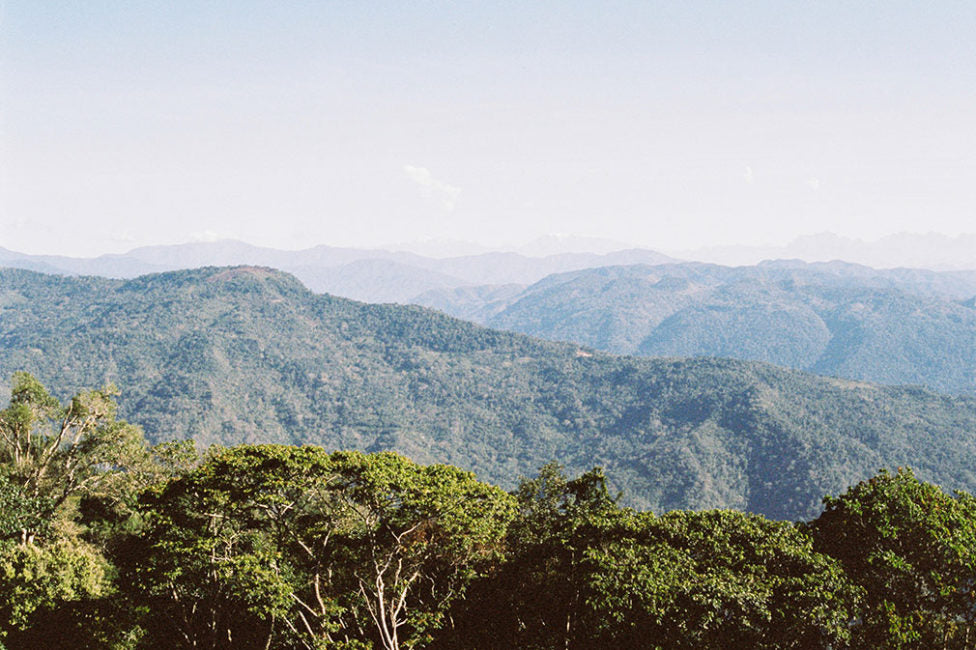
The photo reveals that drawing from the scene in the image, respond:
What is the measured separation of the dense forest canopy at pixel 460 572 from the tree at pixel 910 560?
8cm

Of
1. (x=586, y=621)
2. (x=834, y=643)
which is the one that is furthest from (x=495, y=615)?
(x=834, y=643)

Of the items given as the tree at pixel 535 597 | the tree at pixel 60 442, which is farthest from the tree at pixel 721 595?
the tree at pixel 60 442

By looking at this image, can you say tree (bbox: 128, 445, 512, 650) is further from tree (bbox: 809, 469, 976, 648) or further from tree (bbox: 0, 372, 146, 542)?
tree (bbox: 0, 372, 146, 542)

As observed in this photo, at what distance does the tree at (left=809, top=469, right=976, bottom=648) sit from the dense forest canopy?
0.08 metres

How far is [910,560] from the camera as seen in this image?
904 inches

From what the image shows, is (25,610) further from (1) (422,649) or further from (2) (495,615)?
(2) (495,615)

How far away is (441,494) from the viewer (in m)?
21.7

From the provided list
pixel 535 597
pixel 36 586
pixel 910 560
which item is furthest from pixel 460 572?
pixel 910 560

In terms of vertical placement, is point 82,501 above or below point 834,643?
below

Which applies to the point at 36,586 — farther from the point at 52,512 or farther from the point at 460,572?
the point at 460,572

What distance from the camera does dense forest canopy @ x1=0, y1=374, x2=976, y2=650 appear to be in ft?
63.1

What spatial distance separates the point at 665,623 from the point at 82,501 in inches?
1707

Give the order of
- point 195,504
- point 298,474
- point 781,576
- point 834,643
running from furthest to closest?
point 195,504, point 298,474, point 781,576, point 834,643

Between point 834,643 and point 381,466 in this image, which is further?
point 381,466
